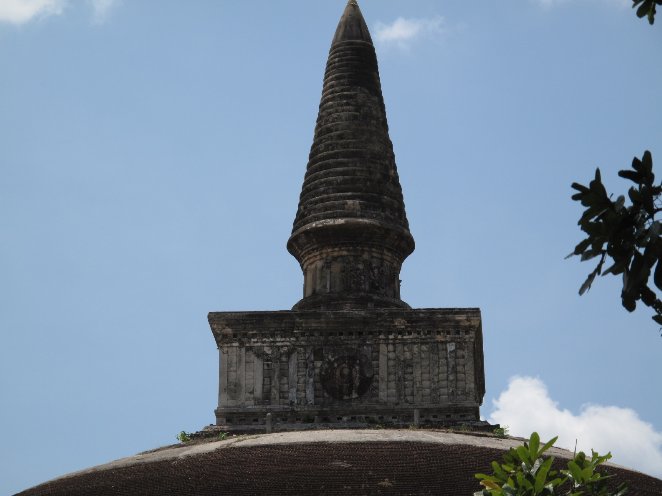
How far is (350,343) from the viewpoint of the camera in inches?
1126

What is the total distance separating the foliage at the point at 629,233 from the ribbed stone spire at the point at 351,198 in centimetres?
2270

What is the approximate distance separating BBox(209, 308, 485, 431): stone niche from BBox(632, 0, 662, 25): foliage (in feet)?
69.7

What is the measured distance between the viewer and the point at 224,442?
23062mm

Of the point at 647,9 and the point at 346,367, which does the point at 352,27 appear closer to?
the point at 346,367

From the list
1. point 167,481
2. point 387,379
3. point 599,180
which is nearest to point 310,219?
point 387,379

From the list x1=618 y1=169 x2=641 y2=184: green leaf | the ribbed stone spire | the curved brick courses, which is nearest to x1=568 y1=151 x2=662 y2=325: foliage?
x1=618 y1=169 x2=641 y2=184: green leaf

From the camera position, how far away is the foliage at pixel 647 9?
682cm

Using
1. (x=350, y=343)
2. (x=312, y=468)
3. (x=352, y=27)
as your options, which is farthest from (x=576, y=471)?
(x=352, y=27)

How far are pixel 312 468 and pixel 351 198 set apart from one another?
12.0 meters

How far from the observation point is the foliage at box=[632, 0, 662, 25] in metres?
6.82

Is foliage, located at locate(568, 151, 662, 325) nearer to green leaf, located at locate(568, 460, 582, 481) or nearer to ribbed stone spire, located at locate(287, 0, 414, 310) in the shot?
green leaf, located at locate(568, 460, 582, 481)

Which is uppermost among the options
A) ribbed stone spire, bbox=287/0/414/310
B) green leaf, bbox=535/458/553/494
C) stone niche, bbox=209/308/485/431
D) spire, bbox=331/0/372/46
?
spire, bbox=331/0/372/46

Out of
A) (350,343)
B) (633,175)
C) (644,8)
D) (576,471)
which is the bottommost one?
(576,471)

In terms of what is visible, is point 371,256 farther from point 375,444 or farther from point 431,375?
point 375,444
